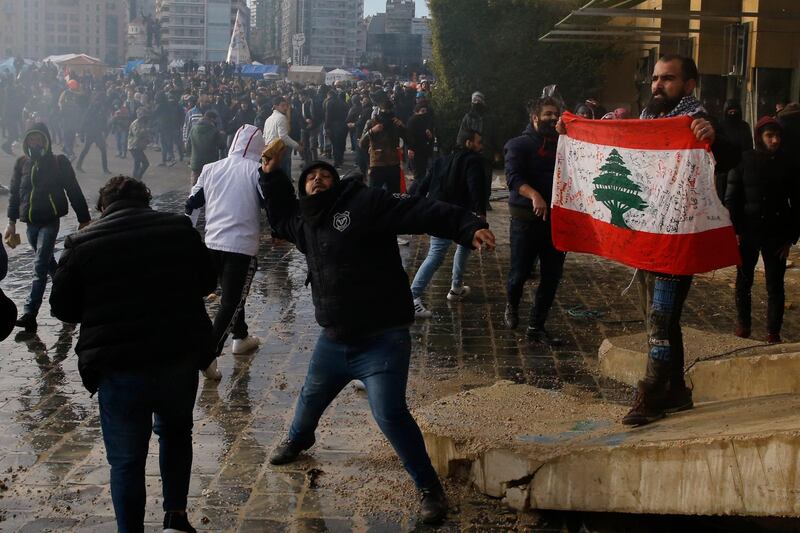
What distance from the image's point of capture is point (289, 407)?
7066 mm

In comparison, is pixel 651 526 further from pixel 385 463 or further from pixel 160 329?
pixel 160 329

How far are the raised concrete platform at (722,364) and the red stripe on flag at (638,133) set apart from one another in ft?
5.29

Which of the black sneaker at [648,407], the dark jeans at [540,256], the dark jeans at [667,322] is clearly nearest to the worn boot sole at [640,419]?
the black sneaker at [648,407]

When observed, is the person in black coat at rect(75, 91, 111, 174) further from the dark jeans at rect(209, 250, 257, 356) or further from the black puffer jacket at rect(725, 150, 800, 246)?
the black puffer jacket at rect(725, 150, 800, 246)

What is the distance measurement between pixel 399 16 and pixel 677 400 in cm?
16821

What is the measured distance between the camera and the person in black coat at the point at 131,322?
15.0 feet

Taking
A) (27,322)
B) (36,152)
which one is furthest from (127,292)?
(36,152)

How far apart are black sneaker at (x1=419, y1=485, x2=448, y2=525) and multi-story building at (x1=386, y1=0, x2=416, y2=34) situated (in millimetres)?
159886

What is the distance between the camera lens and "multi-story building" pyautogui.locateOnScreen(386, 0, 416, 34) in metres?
164

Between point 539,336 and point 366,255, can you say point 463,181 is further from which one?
point 366,255

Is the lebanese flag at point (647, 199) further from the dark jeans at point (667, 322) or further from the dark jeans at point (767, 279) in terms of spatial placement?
the dark jeans at point (767, 279)

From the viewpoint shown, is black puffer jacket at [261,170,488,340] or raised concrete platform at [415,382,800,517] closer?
raised concrete platform at [415,382,800,517]

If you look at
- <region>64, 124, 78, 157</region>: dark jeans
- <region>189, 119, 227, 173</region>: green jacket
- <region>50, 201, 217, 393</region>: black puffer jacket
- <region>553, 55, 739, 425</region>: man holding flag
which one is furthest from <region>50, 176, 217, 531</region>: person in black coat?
<region>64, 124, 78, 157</region>: dark jeans

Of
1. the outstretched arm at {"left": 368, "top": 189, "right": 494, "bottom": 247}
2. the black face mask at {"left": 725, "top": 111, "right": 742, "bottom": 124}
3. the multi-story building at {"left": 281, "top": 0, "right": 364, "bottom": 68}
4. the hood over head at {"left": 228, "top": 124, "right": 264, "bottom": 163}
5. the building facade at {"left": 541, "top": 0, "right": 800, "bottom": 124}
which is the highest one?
the multi-story building at {"left": 281, "top": 0, "right": 364, "bottom": 68}
